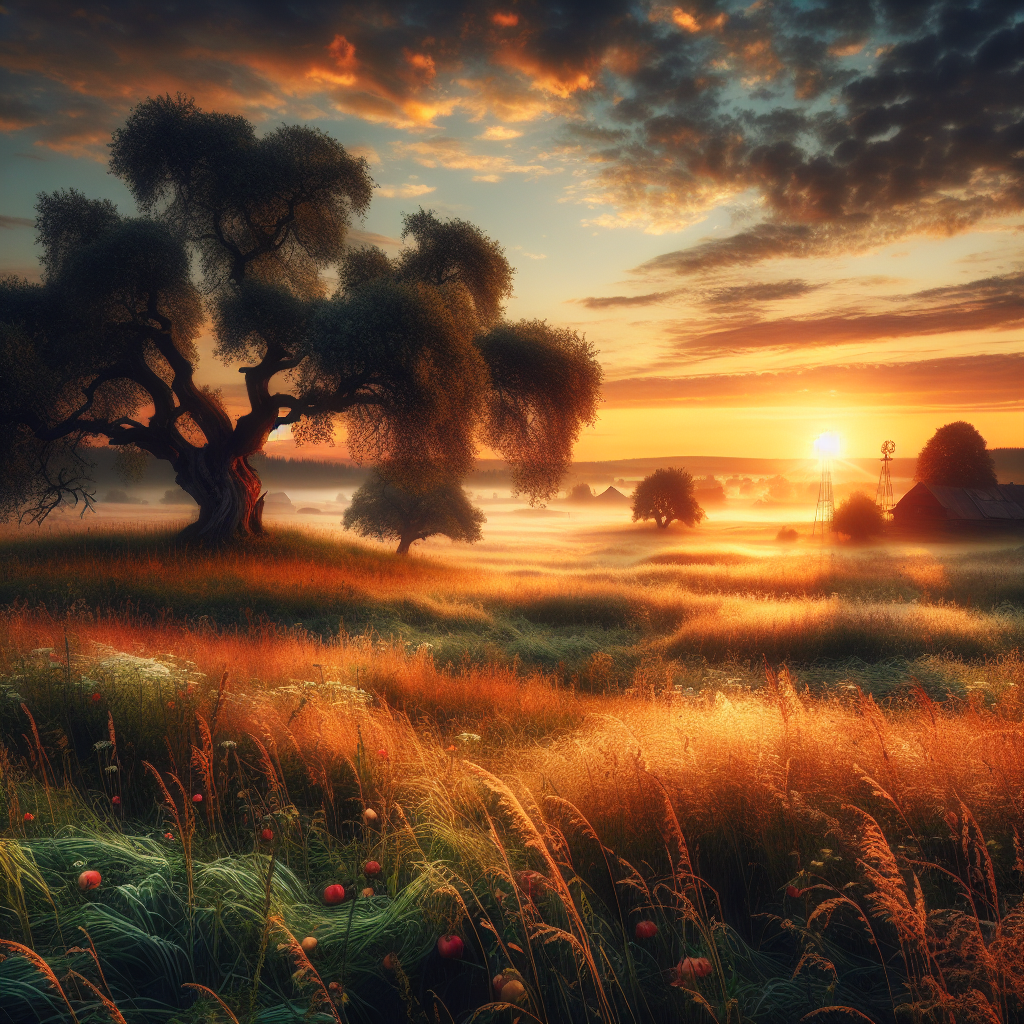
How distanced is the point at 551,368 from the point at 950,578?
48.0ft

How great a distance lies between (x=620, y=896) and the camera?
11.7 feet

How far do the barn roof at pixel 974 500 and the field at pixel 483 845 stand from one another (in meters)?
39.8

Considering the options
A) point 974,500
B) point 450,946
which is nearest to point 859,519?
point 974,500

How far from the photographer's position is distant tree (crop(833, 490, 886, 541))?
44.5 meters

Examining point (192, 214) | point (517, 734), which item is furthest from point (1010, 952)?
point (192, 214)

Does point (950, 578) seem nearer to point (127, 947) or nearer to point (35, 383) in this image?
point (127, 947)

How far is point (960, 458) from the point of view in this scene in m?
48.9

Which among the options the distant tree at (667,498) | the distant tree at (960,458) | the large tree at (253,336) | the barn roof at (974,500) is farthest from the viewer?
the distant tree at (667,498)

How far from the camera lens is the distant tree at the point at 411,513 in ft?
114

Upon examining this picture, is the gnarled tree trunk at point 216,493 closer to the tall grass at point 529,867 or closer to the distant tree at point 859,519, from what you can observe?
the tall grass at point 529,867

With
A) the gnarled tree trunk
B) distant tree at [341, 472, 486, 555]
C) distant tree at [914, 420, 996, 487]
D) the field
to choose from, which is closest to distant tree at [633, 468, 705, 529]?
distant tree at [914, 420, 996, 487]

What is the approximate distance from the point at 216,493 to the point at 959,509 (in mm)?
45053

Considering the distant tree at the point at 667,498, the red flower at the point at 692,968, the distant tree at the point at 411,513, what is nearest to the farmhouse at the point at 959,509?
the distant tree at the point at 667,498

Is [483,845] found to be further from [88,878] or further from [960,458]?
[960,458]
